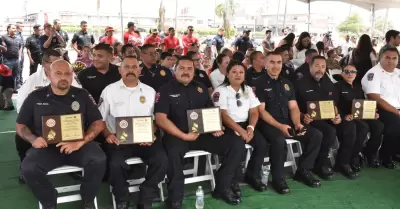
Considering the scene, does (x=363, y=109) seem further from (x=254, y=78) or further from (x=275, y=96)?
(x=254, y=78)

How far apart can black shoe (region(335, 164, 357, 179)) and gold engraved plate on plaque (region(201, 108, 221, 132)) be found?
6.39ft

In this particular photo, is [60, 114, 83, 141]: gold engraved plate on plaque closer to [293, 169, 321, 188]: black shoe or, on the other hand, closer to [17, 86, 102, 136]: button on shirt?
[17, 86, 102, 136]: button on shirt

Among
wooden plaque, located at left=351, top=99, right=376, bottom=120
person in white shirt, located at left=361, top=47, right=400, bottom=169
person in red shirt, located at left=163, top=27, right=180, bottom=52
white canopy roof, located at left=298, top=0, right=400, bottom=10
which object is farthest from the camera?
person in red shirt, located at left=163, top=27, right=180, bottom=52

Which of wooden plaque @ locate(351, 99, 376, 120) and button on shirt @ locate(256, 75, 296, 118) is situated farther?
wooden plaque @ locate(351, 99, 376, 120)

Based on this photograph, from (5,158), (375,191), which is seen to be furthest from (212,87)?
(5,158)

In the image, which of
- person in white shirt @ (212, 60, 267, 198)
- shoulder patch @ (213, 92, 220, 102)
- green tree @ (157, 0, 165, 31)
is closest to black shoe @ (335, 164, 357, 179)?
person in white shirt @ (212, 60, 267, 198)

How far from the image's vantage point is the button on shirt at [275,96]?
4.15m

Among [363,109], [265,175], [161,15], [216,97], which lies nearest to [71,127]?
[216,97]

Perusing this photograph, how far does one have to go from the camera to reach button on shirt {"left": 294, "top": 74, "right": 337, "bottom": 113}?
439 cm

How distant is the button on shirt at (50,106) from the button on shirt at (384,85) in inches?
146

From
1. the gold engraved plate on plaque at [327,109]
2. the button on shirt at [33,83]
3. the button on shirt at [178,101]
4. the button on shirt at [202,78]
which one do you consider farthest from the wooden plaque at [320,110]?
the button on shirt at [33,83]

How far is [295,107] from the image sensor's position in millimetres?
4191

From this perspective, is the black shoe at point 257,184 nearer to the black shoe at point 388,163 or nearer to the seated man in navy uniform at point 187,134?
the seated man in navy uniform at point 187,134

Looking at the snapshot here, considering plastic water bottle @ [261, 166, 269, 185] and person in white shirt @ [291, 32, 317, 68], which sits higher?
person in white shirt @ [291, 32, 317, 68]
